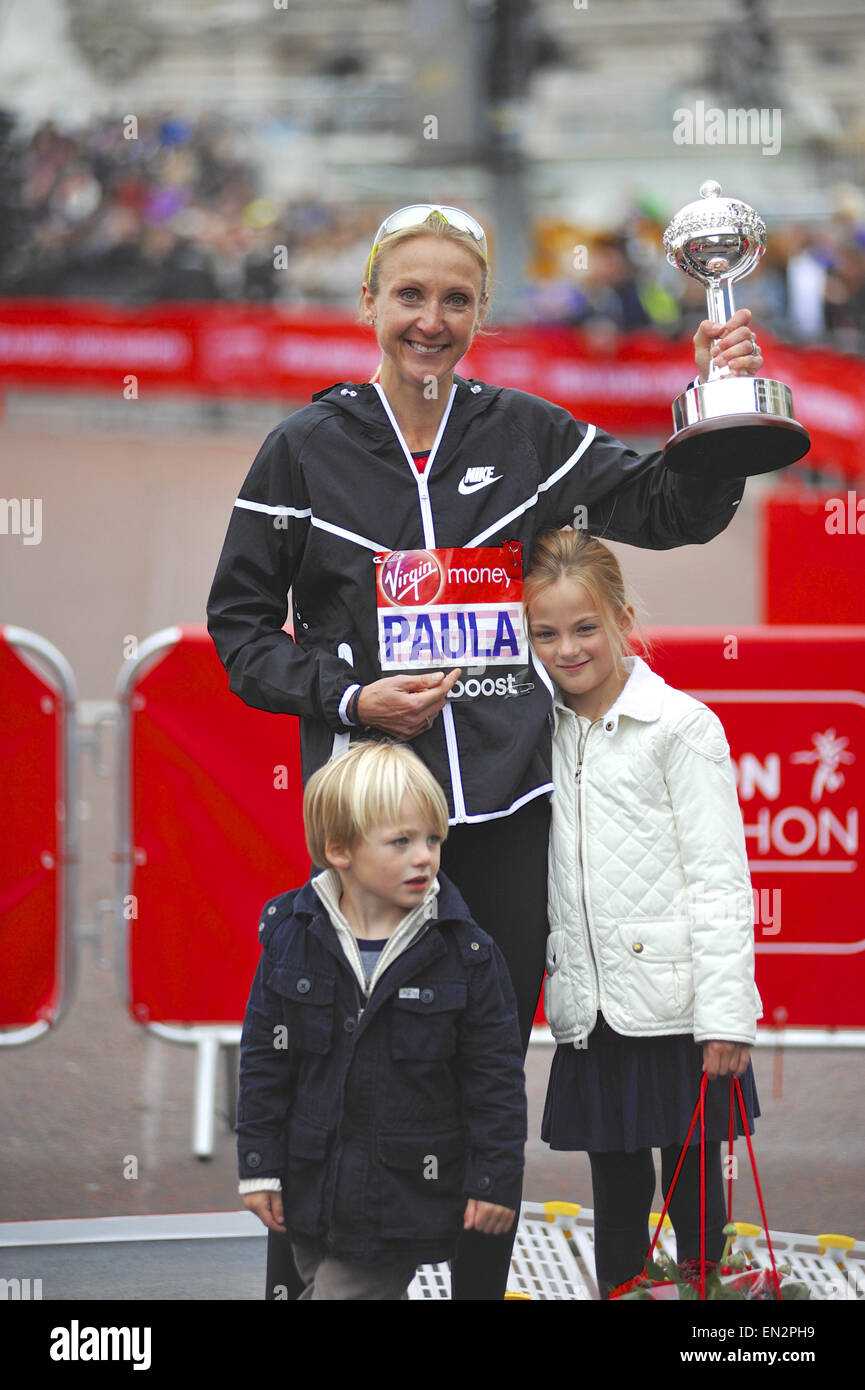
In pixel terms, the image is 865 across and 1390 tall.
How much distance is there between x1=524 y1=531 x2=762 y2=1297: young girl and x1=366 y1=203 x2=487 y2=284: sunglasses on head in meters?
0.57

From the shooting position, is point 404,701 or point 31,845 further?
point 31,845

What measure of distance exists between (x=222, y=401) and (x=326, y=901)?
16.5 metres

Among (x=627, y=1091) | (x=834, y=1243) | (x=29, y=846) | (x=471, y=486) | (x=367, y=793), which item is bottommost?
(x=834, y=1243)

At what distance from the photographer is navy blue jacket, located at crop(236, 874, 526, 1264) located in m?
2.96

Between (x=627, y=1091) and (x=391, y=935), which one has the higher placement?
(x=391, y=935)

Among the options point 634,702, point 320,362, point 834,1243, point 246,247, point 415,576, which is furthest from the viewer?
point 246,247

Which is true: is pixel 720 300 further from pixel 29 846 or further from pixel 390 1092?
pixel 29 846

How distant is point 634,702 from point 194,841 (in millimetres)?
2123

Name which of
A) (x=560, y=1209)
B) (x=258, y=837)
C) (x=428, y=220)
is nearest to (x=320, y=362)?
(x=258, y=837)

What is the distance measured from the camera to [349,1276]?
301 centimetres

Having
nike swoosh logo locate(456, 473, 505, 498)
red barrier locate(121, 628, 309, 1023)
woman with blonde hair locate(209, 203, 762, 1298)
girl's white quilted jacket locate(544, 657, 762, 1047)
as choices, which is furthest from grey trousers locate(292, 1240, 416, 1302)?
red barrier locate(121, 628, 309, 1023)
